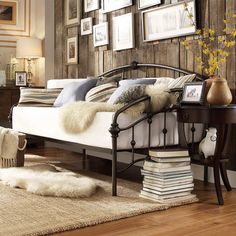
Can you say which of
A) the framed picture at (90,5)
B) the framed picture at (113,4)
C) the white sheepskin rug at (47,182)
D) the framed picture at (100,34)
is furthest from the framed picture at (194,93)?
the framed picture at (90,5)

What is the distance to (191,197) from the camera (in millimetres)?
2824

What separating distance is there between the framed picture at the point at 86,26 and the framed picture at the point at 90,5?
4.3 inches

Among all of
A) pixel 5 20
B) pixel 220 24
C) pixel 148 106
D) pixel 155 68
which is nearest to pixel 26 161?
pixel 155 68

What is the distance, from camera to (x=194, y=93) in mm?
2943

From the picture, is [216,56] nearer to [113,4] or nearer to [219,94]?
[219,94]

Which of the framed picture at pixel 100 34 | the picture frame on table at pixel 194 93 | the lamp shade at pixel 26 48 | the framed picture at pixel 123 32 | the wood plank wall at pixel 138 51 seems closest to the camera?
the picture frame on table at pixel 194 93

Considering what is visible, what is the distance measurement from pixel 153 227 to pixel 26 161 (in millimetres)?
2440

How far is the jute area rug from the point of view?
85.8 inches

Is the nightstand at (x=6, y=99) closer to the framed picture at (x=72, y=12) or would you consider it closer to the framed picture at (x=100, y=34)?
the framed picture at (x=72, y=12)

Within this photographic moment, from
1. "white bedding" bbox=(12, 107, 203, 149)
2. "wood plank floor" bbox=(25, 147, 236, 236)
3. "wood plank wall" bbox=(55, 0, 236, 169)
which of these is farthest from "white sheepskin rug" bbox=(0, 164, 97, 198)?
"wood plank wall" bbox=(55, 0, 236, 169)

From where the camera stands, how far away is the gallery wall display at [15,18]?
635 centimetres

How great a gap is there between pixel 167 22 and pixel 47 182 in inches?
68.9

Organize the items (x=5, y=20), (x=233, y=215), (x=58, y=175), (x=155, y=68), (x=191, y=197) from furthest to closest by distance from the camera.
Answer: (x=5, y=20) → (x=155, y=68) → (x=58, y=175) → (x=191, y=197) → (x=233, y=215)

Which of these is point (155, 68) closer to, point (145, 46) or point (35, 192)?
point (145, 46)
